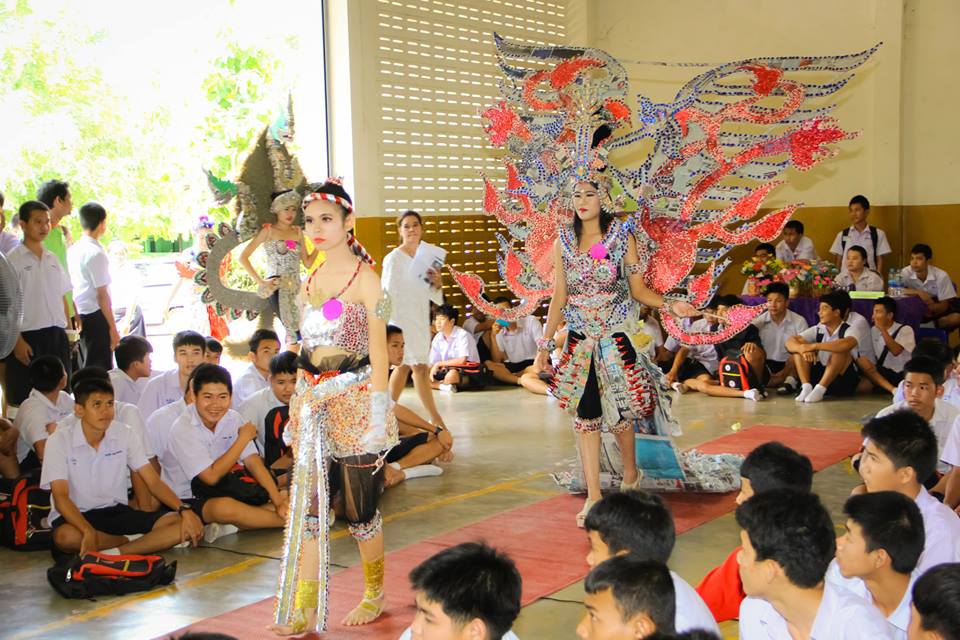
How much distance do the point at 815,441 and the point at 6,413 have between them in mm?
5099

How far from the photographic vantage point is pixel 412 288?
25.9ft

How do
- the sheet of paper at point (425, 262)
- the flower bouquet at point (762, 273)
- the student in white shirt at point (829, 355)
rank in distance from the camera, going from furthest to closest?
the flower bouquet at point (762, 273) → the student in white shirt at point (829, 355) → the sheet of paper at point (425, 262)

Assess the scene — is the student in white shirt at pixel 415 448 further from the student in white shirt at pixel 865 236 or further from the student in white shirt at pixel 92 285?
the student in white shirt at pixel 865 236

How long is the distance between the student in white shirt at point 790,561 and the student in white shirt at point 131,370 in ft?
13.9

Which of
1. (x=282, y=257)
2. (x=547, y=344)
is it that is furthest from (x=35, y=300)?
(x=547, y=344)

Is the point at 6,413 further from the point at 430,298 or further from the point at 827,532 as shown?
the point at 827,532

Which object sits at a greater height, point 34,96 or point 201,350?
point 34,96

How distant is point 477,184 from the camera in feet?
40.9

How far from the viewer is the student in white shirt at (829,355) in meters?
8.88

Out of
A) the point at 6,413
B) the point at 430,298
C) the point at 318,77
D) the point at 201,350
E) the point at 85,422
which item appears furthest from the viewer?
the point at 318,77

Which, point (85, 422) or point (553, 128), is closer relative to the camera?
point (85, 422)

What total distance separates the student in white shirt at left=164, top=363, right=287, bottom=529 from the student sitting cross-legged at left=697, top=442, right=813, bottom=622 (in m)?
2.36

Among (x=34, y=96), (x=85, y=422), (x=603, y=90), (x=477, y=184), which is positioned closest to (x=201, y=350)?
(x=85, y=422)

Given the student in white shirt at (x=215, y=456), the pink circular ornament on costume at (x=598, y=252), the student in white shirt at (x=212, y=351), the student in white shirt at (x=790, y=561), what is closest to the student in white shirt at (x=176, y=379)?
the student in white shirt at (x=212, y=351)
